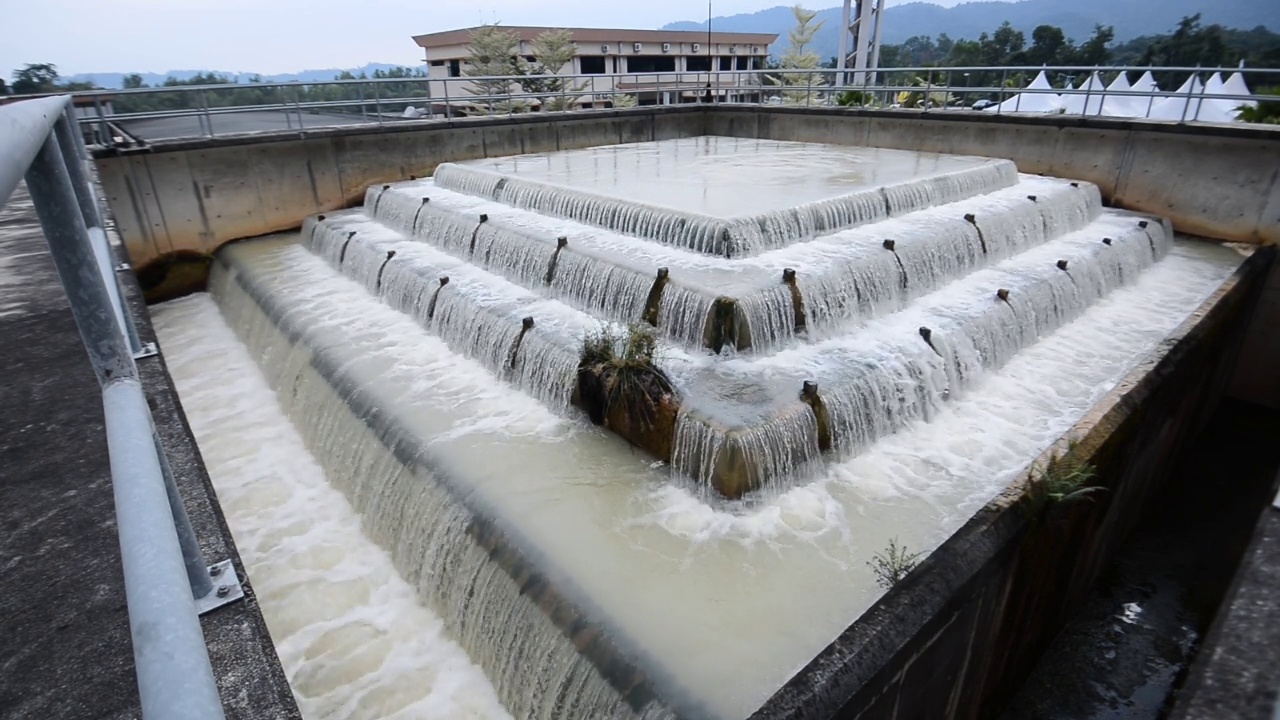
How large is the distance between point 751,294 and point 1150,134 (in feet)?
28.7

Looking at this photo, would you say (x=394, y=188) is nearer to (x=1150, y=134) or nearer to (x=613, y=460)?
(x=613, y=460)

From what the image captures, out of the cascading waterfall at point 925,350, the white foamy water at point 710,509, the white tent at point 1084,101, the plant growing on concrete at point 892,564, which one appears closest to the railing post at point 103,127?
the white foamy water at point 710,509

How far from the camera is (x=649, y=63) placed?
39344mm

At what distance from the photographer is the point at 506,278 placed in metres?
9.20

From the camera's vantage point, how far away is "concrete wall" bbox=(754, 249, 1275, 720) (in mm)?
3555

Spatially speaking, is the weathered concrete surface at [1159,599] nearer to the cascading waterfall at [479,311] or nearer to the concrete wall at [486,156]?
the concrete wall at [486,156]

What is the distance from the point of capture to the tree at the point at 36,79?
32.7 ft

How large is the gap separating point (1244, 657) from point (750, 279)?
19.8 ft

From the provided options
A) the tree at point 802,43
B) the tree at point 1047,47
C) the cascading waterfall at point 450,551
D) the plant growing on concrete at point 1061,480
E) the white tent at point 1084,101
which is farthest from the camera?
the tree at point 1047,47

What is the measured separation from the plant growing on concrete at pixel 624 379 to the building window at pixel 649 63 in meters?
34.4

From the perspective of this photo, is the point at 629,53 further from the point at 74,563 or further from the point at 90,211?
the point at 74,563

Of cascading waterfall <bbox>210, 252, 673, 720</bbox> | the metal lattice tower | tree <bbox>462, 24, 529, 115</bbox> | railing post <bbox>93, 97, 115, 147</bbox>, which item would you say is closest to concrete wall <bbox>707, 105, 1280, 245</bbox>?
the metal lattice tower

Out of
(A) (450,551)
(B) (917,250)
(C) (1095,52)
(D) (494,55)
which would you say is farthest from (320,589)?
(C) (1095,52)

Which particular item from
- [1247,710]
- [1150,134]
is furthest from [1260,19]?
[1247,710]
